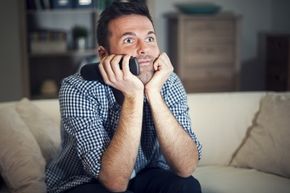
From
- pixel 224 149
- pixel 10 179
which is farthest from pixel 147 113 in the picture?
pixel 224 149

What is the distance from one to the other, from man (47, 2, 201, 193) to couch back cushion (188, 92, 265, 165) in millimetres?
522

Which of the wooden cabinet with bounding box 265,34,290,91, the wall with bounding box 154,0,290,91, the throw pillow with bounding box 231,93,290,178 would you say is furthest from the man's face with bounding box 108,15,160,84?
the wall with bounding box 154,0,290,91

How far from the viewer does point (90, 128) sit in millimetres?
1273

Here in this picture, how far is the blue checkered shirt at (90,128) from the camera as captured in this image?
1271 mm

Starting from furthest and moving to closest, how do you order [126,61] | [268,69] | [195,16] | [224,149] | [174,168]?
[268,69] → [195,16] → [224,149] → [174,168] → [126,61]

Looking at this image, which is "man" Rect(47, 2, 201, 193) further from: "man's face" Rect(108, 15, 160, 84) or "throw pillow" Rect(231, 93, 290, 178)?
"throw pillow" Rect(231, 93, 290, 178)

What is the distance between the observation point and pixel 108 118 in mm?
1393

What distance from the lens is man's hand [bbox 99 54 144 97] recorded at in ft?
4.06

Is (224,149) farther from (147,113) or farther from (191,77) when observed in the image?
(191,77)

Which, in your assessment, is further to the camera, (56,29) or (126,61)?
(56,29)

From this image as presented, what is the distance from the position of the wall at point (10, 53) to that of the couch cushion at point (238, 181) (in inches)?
91.0

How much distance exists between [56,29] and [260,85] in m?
1.90

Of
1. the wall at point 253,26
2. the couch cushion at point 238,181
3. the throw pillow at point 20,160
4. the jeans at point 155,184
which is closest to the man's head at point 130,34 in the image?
the jeans at point 155,184

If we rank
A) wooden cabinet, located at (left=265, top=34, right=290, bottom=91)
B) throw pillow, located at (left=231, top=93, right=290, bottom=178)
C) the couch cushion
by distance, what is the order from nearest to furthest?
the couch cushion
throw pillow, located at (left=231, top=93, right=290, bottom=178)
wooden cabinet, located at (left=265, top=34, right=290, bottom=91)
